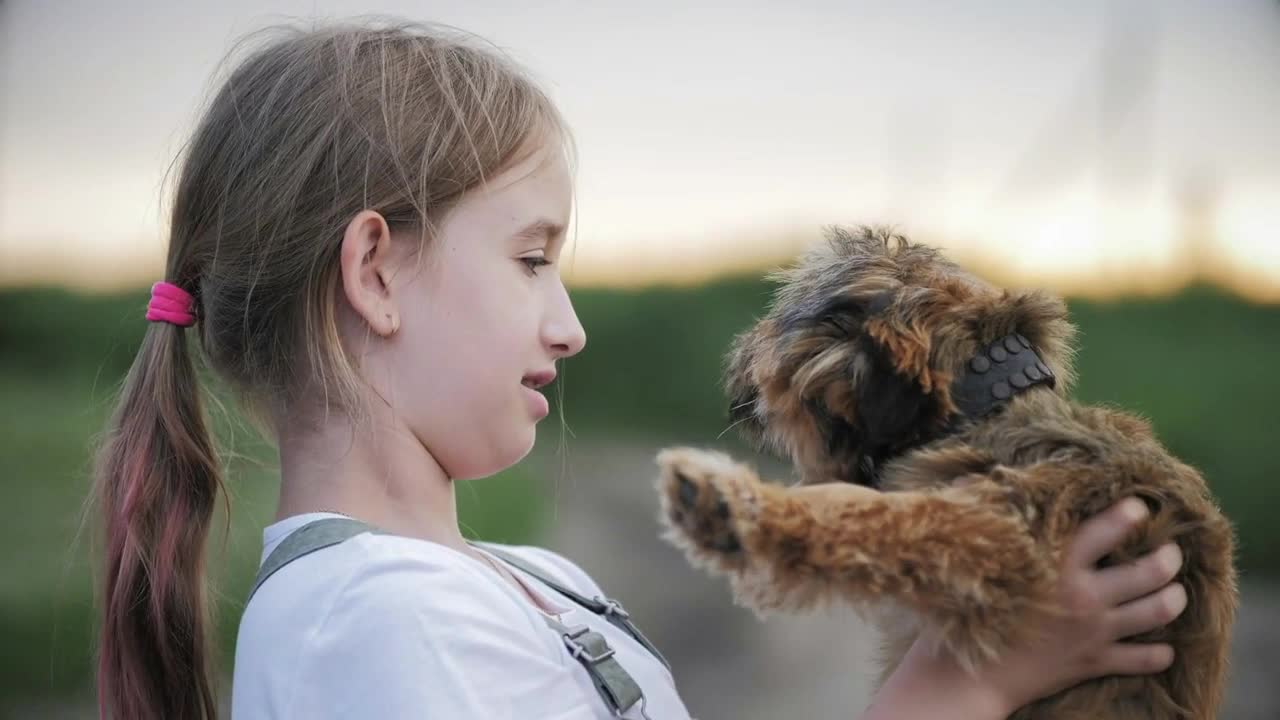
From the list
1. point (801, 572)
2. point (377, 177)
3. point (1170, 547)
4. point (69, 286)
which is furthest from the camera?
point (69, 286)

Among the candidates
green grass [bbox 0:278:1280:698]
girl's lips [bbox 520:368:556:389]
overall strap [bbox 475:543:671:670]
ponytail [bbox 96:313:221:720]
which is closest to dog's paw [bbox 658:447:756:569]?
girl's lips [bbox 520:368:556:389]

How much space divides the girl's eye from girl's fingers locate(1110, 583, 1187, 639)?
75cm

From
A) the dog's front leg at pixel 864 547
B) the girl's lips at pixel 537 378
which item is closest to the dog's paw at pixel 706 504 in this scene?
the dog's front leg at pixel 864 547

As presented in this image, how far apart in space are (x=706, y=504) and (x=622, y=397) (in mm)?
2718

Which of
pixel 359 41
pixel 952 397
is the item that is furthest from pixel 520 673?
pixel 359 41

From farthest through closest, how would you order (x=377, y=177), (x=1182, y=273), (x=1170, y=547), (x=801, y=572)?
(x=1182, y=273) < (x=377, y=177) < (x=1170, y=547) < (x=801, y=572)

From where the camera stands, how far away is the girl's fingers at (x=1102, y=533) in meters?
1.07

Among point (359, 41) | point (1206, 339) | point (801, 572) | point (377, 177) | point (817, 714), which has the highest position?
point (359, 41)

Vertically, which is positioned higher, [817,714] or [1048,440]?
[1048,440]

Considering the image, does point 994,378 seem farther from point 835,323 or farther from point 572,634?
point 572,634

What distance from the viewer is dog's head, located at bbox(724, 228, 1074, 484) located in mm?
1182

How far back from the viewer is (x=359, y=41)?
4.45 feet

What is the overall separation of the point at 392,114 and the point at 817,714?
2569 millimetres

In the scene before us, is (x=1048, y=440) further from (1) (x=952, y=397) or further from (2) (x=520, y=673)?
(2) (x=520, y=673)
